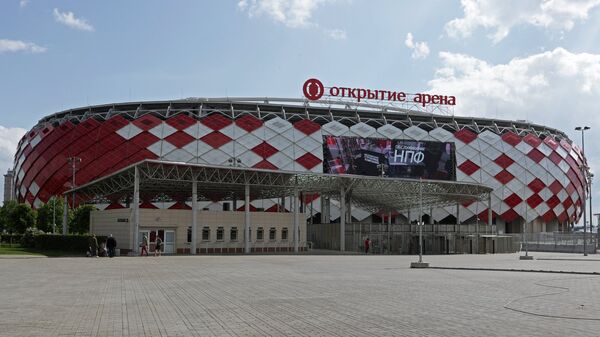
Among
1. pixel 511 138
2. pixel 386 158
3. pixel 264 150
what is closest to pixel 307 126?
pixel 264 150

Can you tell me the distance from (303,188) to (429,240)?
12319 millimetres

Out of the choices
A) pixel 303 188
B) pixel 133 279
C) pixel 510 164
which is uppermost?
pixel 510 164

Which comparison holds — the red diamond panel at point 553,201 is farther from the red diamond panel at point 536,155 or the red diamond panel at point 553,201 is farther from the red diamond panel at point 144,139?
the red diamond panel at point 144,139

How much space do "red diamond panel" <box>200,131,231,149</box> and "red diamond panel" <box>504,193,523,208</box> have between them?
43498 mm

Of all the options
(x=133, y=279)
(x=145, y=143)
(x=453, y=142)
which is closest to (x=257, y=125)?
(x=145, y=143)

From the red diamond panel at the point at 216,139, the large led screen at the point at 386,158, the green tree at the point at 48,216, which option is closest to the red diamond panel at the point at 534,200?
the large led screen at the point at 386,158

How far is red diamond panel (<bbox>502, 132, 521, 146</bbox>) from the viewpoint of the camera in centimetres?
9862

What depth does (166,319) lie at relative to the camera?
11.9 metres

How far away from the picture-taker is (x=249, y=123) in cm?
8925

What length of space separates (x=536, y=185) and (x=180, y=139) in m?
55.5

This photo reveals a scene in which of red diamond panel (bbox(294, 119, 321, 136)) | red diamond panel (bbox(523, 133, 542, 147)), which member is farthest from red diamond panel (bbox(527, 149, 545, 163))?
red diamond panel (bbox(294, 119, 321, 136))

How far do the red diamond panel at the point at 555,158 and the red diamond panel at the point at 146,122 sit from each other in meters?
62.9

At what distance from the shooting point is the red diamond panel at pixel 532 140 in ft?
329

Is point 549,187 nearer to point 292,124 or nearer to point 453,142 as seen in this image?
point 453,142
